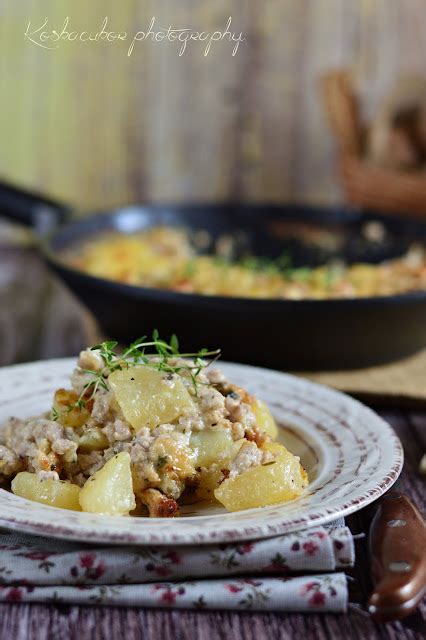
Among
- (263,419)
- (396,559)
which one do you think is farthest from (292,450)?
(396,559)

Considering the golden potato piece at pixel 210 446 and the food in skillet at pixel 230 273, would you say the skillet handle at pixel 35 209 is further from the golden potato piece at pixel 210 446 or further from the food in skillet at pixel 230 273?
the golden potato piece at pixel 210 446

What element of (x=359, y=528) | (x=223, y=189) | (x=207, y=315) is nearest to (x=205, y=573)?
(x=359, y=528)

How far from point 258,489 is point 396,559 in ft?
1.04

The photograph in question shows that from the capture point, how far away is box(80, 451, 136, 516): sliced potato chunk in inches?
71.5

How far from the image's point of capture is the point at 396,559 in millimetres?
1723

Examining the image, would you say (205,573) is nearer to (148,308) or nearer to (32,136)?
(148,308)

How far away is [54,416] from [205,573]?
1.73ft

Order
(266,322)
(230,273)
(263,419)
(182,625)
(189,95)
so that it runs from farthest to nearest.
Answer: (189,95)
(230,273)
(266,322)
(263,419)
(182,625)

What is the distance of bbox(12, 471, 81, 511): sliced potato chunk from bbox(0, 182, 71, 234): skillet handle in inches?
86.2

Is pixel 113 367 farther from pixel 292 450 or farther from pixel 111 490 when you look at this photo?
pixel 292 450

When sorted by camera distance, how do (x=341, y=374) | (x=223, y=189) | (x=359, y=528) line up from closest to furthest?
(x=359, y=528)
(x=341, y=374)
(x=223, y=189)

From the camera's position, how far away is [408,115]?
15.2ft

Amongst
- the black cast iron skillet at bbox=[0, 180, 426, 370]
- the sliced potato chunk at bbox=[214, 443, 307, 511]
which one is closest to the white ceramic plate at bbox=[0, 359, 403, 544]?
the sliced potato chunk at bbox=[214, 443, 307, 511]

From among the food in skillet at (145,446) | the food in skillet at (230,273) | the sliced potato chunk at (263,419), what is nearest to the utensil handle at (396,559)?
the food in skillet at (145,446)
